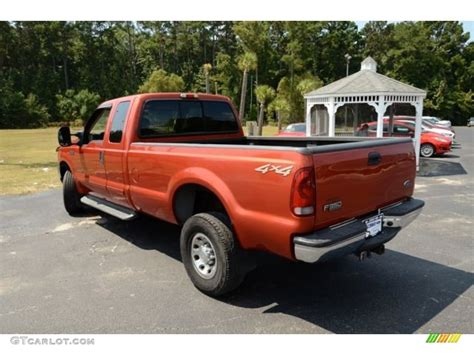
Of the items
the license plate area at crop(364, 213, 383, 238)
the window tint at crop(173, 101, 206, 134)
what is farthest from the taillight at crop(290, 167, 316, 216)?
the window tint at crop(173, 101, 206, 134)

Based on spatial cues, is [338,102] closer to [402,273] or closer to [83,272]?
[402,273]

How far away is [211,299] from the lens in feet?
12.7

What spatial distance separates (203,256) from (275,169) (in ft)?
4.61

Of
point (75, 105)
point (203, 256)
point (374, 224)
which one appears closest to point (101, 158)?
point (203, 256)

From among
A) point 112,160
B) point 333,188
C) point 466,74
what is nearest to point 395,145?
point 333,188

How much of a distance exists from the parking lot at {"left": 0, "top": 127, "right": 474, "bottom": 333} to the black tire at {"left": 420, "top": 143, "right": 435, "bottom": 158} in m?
11.4

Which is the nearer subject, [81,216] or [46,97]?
[81,216]

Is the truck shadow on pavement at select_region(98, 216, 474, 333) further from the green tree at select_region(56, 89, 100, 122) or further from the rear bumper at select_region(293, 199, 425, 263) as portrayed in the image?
the green tree at select_region(56, 89, 100, 122)

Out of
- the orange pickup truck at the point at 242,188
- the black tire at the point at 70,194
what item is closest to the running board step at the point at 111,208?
the orange pickup truck at the point at 242,188

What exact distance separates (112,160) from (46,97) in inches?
2677

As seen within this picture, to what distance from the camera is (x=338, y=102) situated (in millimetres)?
13312

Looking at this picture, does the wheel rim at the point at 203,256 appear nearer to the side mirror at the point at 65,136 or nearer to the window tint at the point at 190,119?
the window tint at the point at 190,119

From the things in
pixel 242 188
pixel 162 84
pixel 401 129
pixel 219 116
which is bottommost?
pixel 401 129

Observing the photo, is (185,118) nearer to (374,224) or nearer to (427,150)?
(374,224)
